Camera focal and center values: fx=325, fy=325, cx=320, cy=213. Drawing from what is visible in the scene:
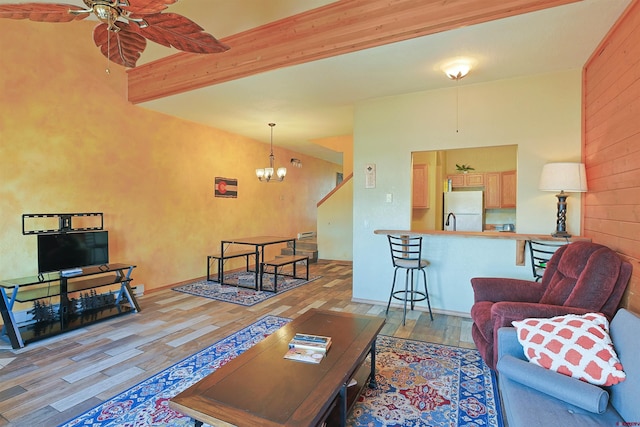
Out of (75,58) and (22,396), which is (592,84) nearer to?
(22,396)

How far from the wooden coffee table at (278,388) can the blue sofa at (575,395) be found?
0.77 meters

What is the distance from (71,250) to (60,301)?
0.56m

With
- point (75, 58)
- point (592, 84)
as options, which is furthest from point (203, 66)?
point (592, 84)

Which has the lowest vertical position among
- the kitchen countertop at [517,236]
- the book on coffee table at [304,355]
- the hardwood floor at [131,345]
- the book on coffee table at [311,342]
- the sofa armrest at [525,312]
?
the hardwood floor at [131,345]

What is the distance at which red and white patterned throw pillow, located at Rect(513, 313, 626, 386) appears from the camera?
59.6 inches

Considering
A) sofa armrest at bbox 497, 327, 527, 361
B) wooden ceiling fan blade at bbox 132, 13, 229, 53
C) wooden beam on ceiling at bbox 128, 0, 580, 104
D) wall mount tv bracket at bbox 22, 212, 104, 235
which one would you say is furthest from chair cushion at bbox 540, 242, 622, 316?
wall mount tv bracket at bbox 22, 212, 104, 235

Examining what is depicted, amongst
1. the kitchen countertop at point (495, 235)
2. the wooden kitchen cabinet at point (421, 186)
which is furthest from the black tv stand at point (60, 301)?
the wooden kitchen cabinet at point (421, 186)

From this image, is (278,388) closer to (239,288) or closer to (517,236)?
(517,236)

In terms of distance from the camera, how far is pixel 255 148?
23.0ft

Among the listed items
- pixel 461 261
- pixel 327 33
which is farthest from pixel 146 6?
pixel 461 261

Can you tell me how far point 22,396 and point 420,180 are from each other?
5.52m

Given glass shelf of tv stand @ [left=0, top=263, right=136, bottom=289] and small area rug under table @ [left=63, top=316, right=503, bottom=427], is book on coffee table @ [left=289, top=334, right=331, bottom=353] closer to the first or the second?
small area rug under table @ [left=63, top=316, right=503, bottom=427]

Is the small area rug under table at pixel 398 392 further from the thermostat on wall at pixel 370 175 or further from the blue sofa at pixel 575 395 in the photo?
the thermostat on wall at pixel 370 175

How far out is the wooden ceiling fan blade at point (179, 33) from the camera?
6.33 ft
